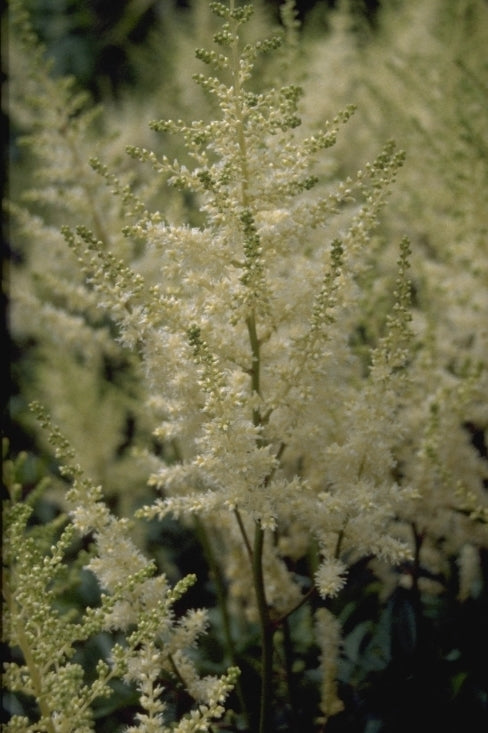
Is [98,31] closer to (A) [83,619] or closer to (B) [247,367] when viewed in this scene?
(B) [247,367]

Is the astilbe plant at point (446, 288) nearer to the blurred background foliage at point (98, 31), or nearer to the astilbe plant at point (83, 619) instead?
the astilbe plant at point (83, 619)

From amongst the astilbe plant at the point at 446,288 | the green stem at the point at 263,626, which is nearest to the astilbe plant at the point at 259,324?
the green stem at the point at 263,626

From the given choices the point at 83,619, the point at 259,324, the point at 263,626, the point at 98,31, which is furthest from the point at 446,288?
the point at 98,31

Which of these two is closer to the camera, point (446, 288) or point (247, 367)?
point (247, 367)

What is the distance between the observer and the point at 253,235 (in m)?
0.90

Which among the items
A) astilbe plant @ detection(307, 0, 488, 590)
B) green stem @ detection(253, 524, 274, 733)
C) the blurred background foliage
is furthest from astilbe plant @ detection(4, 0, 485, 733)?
the blurred background foliage

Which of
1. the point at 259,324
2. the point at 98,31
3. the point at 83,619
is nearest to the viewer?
the point at 83,619

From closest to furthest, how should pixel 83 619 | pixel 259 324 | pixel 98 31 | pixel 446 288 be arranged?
pixel 83 619, pixel 259 324, pixel 446 288, pixel 98 31

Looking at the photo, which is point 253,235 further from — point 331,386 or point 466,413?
point 466,413

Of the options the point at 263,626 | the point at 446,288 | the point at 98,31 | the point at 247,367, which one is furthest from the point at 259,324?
the point at 98,31

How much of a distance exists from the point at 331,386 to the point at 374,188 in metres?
0.27

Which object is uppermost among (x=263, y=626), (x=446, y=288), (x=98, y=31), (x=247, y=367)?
(x=98, y=31)

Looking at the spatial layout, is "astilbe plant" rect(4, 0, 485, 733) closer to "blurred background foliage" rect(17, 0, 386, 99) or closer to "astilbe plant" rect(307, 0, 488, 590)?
"astilbe plant" rect(307, 0, 488, 590)

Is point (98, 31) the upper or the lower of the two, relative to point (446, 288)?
upper
